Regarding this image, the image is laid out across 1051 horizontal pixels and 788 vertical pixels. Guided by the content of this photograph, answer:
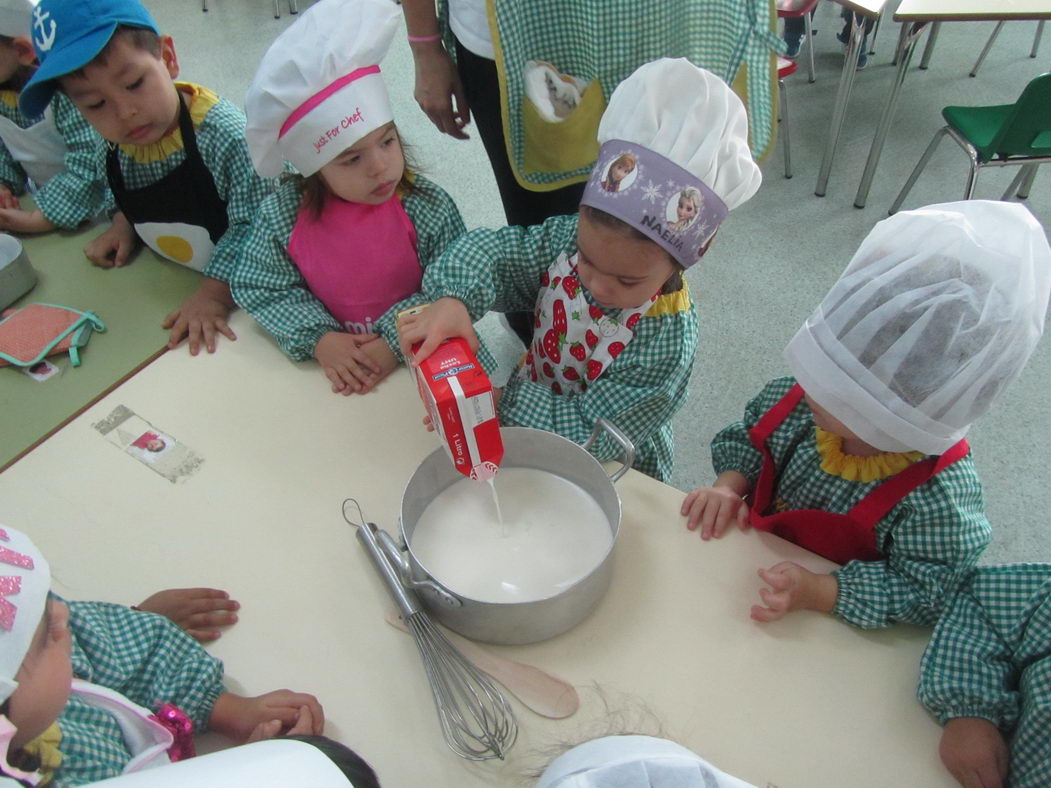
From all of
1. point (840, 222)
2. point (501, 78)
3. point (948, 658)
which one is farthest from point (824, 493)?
point (840, 222)

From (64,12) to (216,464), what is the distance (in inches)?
25.7

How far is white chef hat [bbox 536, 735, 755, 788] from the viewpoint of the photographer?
413 mm

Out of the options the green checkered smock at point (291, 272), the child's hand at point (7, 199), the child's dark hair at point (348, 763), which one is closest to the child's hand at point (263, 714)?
the child's dark hair at point (348, 763)

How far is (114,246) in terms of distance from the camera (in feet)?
4.10

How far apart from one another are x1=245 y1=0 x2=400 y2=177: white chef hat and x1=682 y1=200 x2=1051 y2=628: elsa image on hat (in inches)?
24.2

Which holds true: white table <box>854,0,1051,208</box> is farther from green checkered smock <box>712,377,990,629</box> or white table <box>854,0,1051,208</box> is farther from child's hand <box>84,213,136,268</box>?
child's hand <box>84,213,136,268</box>

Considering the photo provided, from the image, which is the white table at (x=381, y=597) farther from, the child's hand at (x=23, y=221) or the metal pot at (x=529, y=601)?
the child's hand at (x=23, y=221)

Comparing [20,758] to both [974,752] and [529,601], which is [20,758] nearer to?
[529,601]

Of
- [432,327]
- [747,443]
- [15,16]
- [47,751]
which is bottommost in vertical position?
[747,443]

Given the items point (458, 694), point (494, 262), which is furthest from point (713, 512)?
point (494, 262)

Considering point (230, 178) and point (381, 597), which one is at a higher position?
point (230, 178)

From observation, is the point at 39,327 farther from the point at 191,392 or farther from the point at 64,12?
the point at 64,12

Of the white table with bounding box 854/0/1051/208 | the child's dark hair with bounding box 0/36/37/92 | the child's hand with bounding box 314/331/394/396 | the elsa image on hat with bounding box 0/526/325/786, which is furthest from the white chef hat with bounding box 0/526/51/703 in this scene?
the white table with bounding box 854/0/1051/208

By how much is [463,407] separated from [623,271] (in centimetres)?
26
